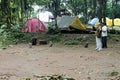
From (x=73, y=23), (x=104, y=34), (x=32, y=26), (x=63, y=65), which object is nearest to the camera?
(x=63, y=65)

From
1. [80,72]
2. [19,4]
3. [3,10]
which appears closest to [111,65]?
[80,72]

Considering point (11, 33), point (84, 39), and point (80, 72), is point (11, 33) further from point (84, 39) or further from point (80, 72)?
point (80, 72)

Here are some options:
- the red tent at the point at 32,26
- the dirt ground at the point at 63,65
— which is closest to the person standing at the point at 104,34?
the dirt ground at the point at 63,65

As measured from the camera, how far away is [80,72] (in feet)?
45.3

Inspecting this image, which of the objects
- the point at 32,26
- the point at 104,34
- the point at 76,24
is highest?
the point at 104,34

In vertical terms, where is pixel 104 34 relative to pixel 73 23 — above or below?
above

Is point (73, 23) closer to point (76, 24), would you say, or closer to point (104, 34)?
point (76, 24)

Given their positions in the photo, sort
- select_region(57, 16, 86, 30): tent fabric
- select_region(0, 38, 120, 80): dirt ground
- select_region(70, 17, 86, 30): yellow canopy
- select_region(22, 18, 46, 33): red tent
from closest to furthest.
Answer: select_region(0, 38, 120, 80): dirt ground < select_region(70, 17, 86, 30): yellow canopy < select_region(57, 16, 86, 30): tent fabric < select_region(22, 18, 46, 33): red tent

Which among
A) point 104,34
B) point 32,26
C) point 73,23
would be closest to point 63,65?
point 104,34

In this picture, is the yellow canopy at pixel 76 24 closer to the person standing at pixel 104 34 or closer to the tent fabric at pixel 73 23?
the tent fabric at pixel 73 23

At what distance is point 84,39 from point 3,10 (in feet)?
37.0

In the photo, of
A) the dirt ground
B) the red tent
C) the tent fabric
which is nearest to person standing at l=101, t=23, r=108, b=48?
the dirt ground

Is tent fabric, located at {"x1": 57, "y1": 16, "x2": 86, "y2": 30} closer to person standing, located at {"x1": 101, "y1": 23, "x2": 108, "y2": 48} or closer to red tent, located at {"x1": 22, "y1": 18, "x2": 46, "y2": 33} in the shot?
red tent, located at {"x1": 22, "y1": 18, "x2": 46, "y2": 33}

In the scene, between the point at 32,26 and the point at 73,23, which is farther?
the point at 32,26
